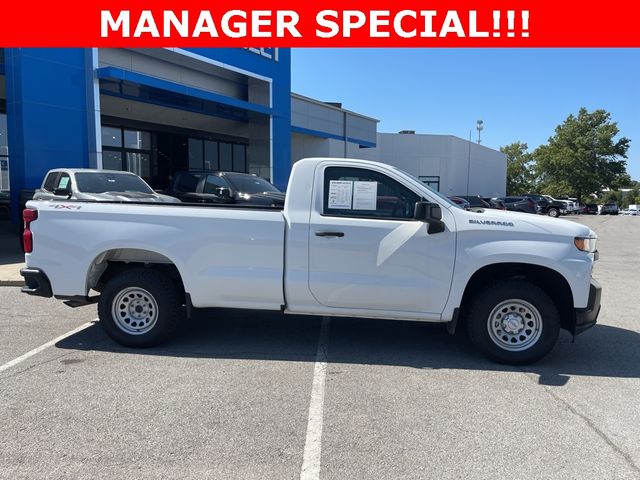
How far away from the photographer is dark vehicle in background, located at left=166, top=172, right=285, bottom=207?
12422mm

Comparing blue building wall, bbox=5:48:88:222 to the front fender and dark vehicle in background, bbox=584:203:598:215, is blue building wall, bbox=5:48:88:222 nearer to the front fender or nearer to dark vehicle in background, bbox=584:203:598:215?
the front fender

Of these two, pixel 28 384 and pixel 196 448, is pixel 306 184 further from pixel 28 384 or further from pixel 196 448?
pixel 28 384

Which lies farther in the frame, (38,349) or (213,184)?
(213,184)

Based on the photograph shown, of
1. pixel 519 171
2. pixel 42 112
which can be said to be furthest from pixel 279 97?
pixel 519 171

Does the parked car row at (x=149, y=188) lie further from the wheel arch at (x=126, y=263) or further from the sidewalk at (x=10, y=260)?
the wheel arch at (x=126, y=263)

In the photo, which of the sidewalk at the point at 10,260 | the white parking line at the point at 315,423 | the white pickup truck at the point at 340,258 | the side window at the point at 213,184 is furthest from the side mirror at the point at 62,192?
the white parking line at the point at 315,423

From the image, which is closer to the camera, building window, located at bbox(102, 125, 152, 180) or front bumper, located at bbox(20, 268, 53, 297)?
front bumper, located at bbox(20, 268, 53, 297)

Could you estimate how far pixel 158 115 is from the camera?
21.0 metres

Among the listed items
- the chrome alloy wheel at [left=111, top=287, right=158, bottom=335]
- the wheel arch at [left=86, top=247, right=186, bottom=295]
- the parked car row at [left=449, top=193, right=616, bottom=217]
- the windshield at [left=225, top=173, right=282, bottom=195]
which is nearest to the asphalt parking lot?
the chrome alloy wheel at [left=111, top=287, right=158, bottom=335]

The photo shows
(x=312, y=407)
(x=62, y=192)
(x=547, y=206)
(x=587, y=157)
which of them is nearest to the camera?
(x=312, y=407)

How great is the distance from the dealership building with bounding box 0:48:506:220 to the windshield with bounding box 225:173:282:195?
4556mm

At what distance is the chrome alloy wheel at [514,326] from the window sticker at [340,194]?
1.78m

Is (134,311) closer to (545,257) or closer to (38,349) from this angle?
(38,349)

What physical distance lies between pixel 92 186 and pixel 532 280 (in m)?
9.25
